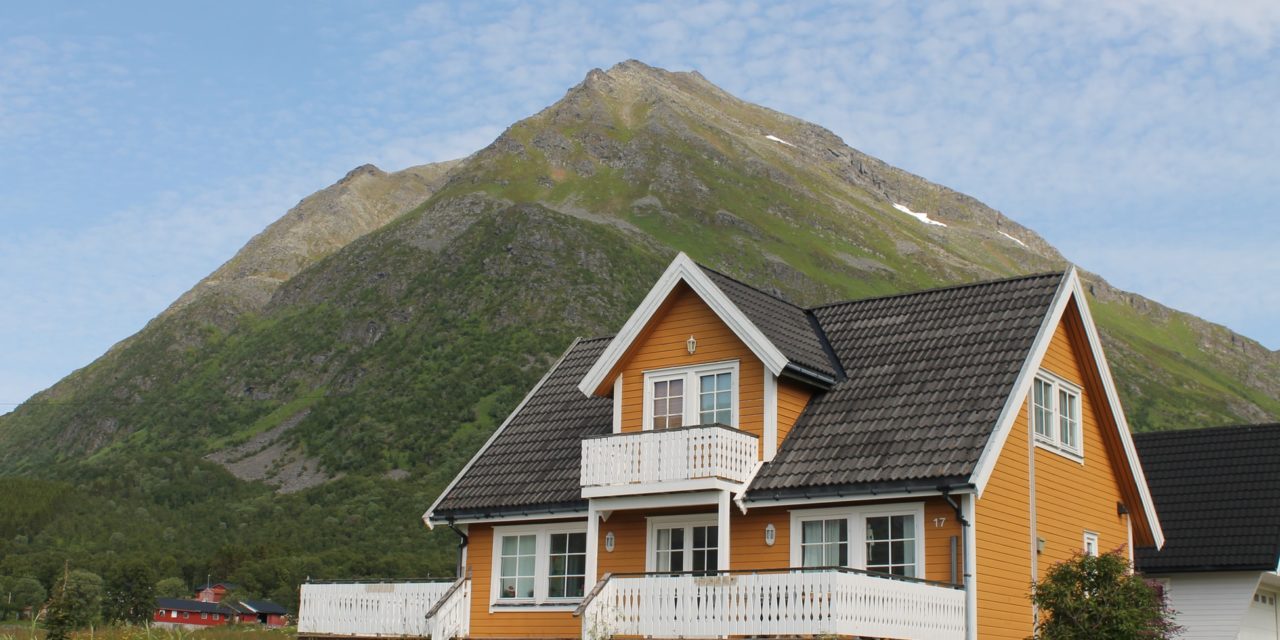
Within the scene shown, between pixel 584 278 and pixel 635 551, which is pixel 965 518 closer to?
pixel 635 551

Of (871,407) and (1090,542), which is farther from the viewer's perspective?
(1090,542)

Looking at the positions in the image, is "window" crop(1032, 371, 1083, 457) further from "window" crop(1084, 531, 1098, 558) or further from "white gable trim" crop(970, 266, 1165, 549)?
"window" crop(1084, 531, 1098, 558)

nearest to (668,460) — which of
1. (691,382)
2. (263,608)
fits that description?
(691,382)

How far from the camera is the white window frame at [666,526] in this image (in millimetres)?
26016

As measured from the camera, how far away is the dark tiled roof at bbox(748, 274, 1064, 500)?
23.4 metres

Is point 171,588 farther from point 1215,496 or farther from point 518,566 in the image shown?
point 1215,496

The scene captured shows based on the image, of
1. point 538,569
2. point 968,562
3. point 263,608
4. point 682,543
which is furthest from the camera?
point 263,608

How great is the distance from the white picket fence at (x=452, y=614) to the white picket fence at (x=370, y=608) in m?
0.29

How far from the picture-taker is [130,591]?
95.1m

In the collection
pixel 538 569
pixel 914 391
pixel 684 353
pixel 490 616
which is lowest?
pixel 490 616

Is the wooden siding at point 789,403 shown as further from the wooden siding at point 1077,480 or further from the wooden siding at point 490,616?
the wooden siding at point 490,616

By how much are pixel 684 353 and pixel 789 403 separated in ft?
7.77

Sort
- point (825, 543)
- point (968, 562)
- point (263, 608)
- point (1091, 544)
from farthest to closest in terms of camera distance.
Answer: point (263, 608)
point (1091, 544)
point (825, 543)
point (968, 562)

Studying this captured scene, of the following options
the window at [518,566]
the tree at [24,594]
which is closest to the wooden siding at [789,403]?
the window at [518,566]
